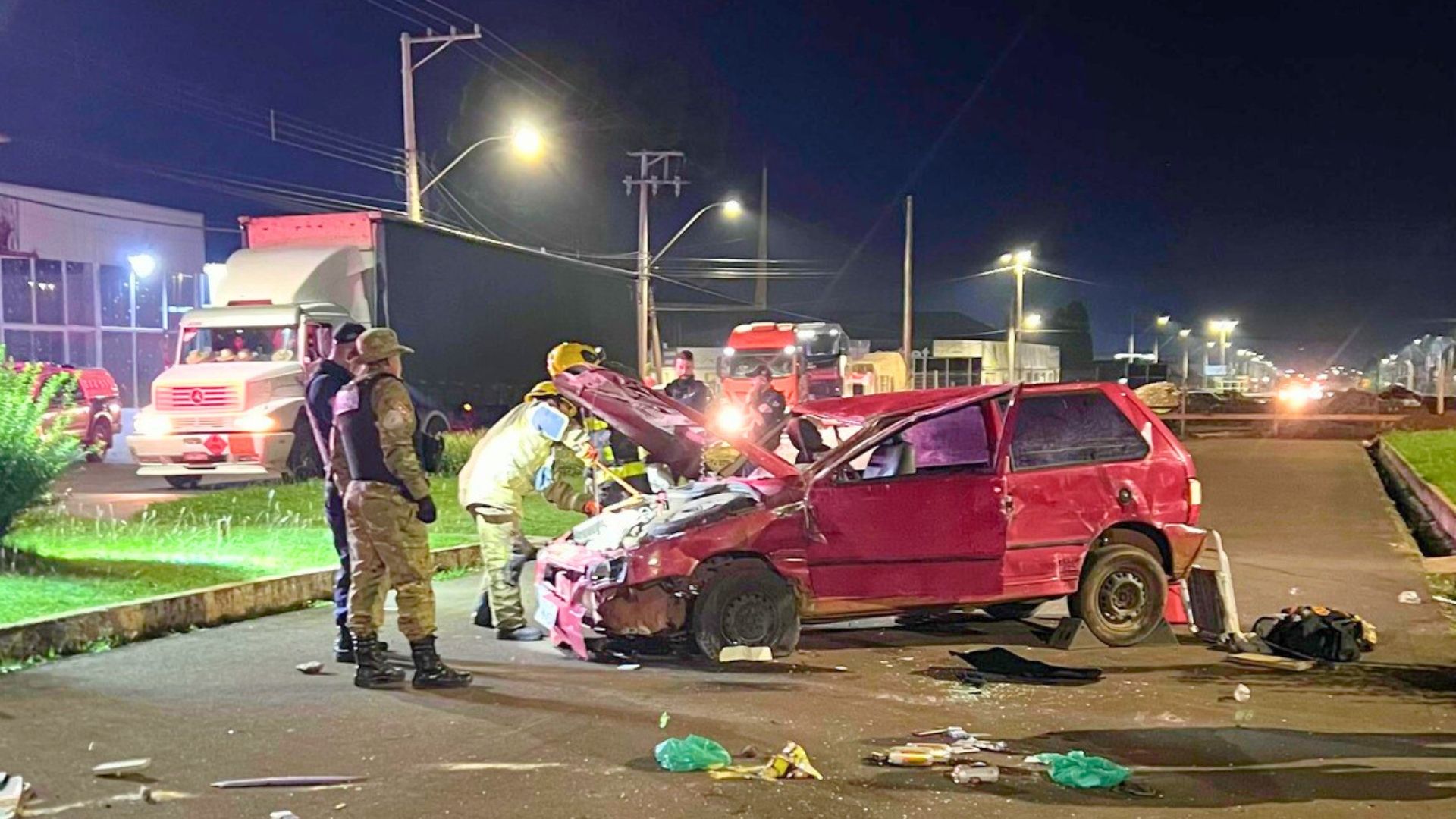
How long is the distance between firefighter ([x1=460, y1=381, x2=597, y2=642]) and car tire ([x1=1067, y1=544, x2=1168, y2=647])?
3.31 meters

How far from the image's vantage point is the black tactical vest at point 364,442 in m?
7.03

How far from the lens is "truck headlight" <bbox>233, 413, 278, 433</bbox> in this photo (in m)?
17.0

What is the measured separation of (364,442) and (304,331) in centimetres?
1153

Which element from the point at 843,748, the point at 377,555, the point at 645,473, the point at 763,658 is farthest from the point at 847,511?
the point at 377,555

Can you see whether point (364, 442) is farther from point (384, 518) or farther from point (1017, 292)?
point (1017, 292)

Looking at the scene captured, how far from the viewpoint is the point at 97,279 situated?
141 feet

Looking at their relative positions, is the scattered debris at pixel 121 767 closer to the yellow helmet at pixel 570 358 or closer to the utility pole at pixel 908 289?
the yellow helmet at pixel 570 358

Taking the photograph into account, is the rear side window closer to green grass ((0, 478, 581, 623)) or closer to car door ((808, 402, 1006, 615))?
car door ((808, 402, 1006, 615))

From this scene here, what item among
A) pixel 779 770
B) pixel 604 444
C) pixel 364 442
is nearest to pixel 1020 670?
pixel 779 770

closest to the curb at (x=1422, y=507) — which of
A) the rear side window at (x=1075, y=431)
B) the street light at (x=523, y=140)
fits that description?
the rear side window at (x=1075, y=431)

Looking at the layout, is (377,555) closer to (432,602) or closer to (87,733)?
(432,602)

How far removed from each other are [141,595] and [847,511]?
491cm

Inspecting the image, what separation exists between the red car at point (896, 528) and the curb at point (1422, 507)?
20.8ft

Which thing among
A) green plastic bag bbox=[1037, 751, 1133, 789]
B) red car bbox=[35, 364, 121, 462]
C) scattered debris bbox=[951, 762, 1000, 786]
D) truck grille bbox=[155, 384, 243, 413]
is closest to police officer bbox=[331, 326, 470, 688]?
scattered debris bbox=[951, 762, 1000, 786]
